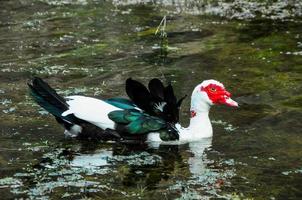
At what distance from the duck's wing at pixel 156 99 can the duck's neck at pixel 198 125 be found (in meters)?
0.28

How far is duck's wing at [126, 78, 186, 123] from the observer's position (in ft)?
31.2

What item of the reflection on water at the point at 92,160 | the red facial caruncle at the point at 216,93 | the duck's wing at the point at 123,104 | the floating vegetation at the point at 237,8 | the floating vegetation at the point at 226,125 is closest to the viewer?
the reflection on water at the point at 92,160

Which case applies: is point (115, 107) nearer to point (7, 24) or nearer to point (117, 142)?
point (117, 142)

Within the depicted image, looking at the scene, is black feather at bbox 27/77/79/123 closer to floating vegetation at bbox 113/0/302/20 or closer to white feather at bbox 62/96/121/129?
white feather at bbox 62/96/121/129

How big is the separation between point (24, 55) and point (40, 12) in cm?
551

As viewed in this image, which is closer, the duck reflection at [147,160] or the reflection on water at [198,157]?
the duck reflection at [147,160]

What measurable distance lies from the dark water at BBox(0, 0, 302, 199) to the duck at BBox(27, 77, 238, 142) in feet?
0.53

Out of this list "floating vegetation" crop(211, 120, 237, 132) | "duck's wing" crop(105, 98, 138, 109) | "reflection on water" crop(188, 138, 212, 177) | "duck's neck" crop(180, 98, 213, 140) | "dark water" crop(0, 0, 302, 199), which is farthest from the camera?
"floating vegetation" crop(211, 120, 237, 132)

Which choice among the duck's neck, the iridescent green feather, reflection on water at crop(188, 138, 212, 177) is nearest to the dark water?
reflection on water at crop(188, 138, 212, 177)

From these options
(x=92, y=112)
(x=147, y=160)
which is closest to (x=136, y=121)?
(x=92, y=112)

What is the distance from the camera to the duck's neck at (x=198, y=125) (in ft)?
32.2

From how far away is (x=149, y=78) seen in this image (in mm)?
13414

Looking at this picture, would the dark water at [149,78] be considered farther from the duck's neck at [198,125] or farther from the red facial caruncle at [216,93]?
the red facial caruncle at [216,93]

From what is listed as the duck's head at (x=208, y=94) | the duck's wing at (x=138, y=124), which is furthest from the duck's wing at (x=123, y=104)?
the duck's head at (x=208, y=94)
